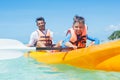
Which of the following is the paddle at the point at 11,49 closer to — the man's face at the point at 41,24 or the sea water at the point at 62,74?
the man's face at the point at 41,24

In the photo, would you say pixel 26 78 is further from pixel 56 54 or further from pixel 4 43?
pixel 4 43

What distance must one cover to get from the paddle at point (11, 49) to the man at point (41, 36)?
29cm

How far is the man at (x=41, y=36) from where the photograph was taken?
8.71 m

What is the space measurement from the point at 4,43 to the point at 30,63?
363 centimetres

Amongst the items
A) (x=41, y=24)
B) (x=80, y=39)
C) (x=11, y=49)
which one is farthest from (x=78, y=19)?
(x=11, y=49)

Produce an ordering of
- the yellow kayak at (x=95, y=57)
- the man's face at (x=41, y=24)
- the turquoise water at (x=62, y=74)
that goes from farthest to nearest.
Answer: the man's face at (x=41, y=24), the yellow kayak at (x=95, y=57), the turquoise water at (x=62, y=74)

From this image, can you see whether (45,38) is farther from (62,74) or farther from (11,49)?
(62,74)

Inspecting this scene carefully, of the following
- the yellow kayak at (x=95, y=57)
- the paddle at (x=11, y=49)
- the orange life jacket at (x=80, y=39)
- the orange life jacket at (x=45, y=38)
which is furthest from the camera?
the paddle at (x=11, y=49)

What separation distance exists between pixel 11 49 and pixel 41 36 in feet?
5.96

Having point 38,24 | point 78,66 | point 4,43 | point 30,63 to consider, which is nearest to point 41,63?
point 30,63

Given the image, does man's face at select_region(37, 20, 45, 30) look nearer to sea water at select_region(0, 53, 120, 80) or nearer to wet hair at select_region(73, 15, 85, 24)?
wet hair at select_region(73, 15, 85, 24)

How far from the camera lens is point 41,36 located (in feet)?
28.6

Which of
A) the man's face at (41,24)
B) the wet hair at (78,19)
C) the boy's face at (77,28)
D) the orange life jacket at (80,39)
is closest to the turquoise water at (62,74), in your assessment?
the orange life jacket at (80,39)

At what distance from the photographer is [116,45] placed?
18.0ft
